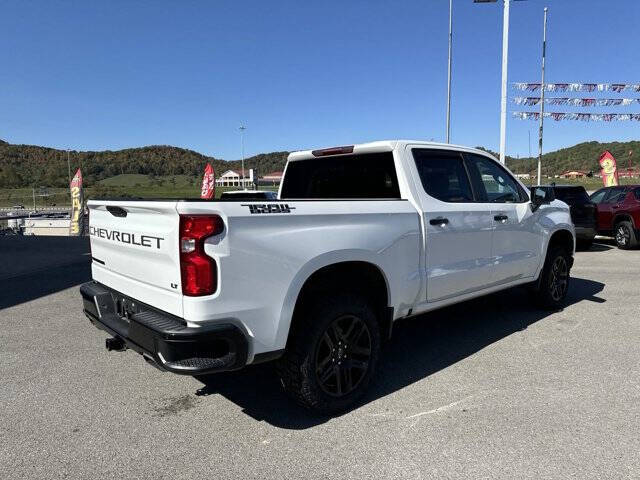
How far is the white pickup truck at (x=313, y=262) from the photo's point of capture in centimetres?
264

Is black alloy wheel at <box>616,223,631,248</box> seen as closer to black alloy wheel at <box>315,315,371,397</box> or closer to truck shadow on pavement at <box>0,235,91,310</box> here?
black alloy wheel at <box>315,315,371,397</box>

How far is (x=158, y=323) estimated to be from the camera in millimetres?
2756

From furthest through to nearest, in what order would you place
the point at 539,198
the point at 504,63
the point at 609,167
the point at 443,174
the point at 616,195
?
the point at 609,167 → the point at 504,63 → the point at 616,195 → the point at 539,198 → the point at 443,174

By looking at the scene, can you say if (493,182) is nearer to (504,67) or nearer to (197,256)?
(197,256)

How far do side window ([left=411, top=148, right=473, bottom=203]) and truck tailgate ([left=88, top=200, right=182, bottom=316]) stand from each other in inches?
87.8

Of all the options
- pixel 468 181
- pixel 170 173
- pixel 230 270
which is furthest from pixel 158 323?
pixel 170 173

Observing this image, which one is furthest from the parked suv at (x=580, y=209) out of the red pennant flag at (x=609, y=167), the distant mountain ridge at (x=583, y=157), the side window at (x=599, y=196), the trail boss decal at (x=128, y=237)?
the distant mountain ridge at (x=583, y=157)

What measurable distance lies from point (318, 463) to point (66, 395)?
2156 mm

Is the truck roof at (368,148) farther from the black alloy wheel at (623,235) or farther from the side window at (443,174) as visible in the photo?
the black alloy wheel at (623,235)

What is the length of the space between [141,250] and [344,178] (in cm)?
219

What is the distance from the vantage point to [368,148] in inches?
164

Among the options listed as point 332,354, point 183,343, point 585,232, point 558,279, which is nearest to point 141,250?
point 183,343

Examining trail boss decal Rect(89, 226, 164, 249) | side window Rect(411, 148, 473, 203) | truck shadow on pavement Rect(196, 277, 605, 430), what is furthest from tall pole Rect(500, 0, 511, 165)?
trail boss decal Rect(89, 226, 164, 249)

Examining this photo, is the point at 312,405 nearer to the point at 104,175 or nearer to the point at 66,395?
the point at 66,395
